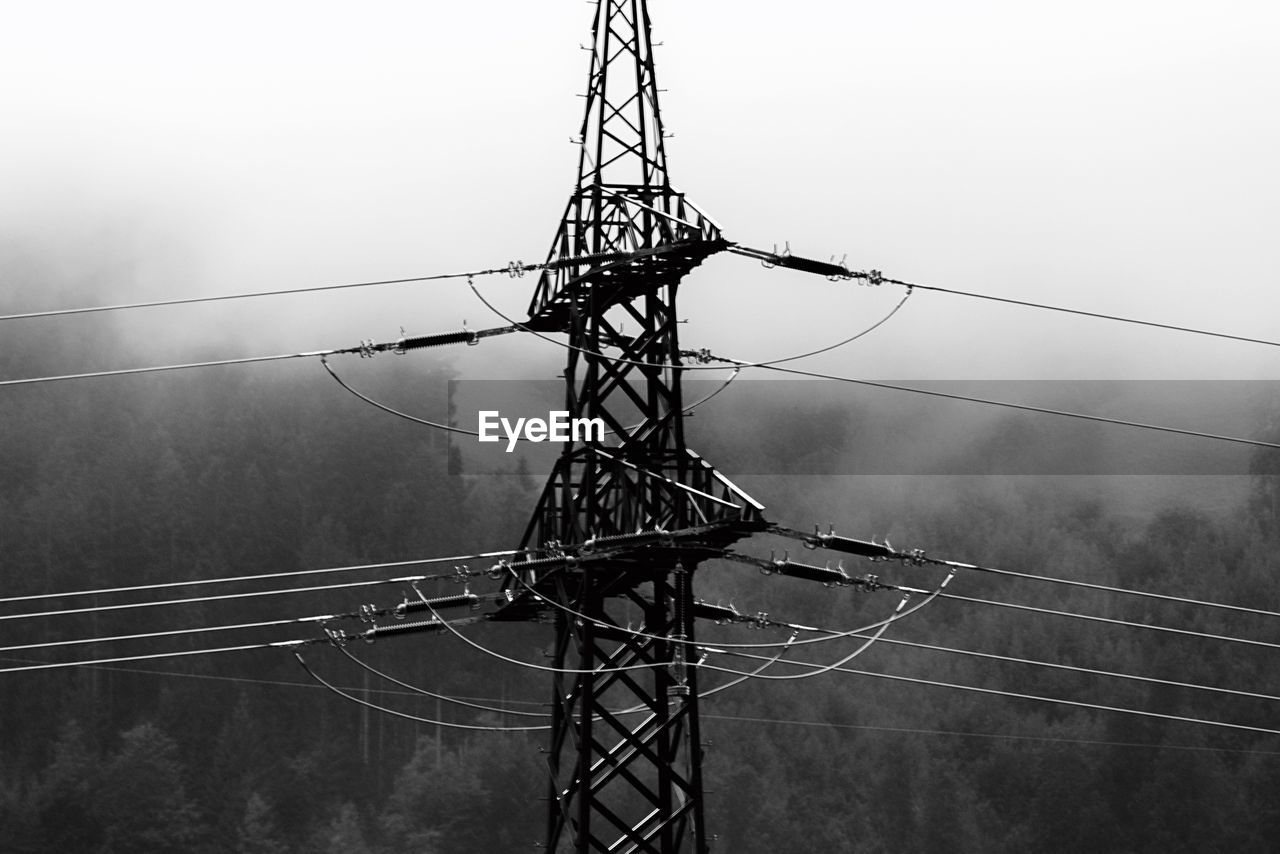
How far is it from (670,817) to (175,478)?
344 ft

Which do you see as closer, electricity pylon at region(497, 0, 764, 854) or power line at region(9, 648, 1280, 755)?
electricity pylon at region(497, 0, 764, 854)

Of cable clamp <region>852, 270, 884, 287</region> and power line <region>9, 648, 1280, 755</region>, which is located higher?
cable clamp <region>852, 270, 884, 287</region>

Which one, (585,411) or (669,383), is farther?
(585,411)

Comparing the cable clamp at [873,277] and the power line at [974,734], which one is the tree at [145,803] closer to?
the power line at [974,734]

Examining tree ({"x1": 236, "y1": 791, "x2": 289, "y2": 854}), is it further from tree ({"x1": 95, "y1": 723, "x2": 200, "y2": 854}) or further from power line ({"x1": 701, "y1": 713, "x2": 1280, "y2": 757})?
power line ({"x1": 701, "y1": 713, "x2": 1280, "y2": 757})

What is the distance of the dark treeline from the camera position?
105 m

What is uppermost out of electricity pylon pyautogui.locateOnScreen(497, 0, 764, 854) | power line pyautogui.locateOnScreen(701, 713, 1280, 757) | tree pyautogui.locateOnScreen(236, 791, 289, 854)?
electricity pylon pyautogui.locateOnScreen(497, 0, 764, 854)

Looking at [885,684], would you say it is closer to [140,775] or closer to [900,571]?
[900,571]

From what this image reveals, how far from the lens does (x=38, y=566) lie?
→ 119750 mm

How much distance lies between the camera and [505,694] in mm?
116625

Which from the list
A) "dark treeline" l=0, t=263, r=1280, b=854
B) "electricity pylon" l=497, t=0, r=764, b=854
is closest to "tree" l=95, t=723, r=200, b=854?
"dark treeline" l=0, t=263, r=1280, b=854

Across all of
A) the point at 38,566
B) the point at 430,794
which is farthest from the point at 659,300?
the point at 38,566

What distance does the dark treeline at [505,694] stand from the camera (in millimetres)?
105000

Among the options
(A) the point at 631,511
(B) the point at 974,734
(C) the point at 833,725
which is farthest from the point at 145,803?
(A) the point at 631,511
